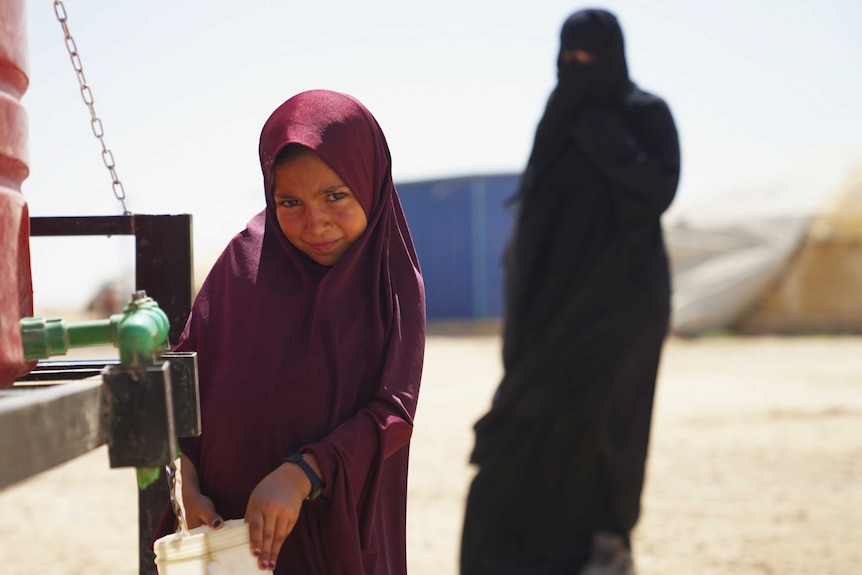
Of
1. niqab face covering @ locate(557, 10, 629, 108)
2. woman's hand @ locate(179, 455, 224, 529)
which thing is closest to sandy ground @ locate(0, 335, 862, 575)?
woman's hand @ locate(179, 455, 224, 529)

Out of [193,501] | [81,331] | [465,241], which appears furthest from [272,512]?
[465,241]

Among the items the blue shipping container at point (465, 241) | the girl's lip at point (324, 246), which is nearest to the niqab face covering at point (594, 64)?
the girl's lip at point (324, 246)

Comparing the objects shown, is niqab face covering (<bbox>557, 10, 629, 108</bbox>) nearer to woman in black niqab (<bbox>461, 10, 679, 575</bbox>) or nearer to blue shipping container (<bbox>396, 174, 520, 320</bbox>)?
woman in black niqab (<bbox>461, 10, 679, 575</bbox>)

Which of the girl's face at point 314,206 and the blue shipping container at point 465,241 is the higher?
the girl's face at point 314,206

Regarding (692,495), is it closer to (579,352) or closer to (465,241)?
(579,352)

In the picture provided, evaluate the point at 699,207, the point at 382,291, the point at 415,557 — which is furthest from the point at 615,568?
the point at 699,207

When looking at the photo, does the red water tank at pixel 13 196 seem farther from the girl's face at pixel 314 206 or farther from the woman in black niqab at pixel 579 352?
the woman in black niqab at pixel 579 352

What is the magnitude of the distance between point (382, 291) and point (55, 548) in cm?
331

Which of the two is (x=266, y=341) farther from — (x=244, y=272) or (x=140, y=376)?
(x=140, y=376)

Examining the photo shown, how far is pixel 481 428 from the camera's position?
407 centimetres

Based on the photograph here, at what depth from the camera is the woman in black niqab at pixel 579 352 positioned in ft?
12.6

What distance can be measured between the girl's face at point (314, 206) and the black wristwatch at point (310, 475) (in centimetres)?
39

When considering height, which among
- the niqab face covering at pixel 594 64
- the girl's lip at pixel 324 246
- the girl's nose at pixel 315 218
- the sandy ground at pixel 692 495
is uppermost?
the niqab face covering at pixel 594 64

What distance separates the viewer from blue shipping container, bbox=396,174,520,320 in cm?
1862
